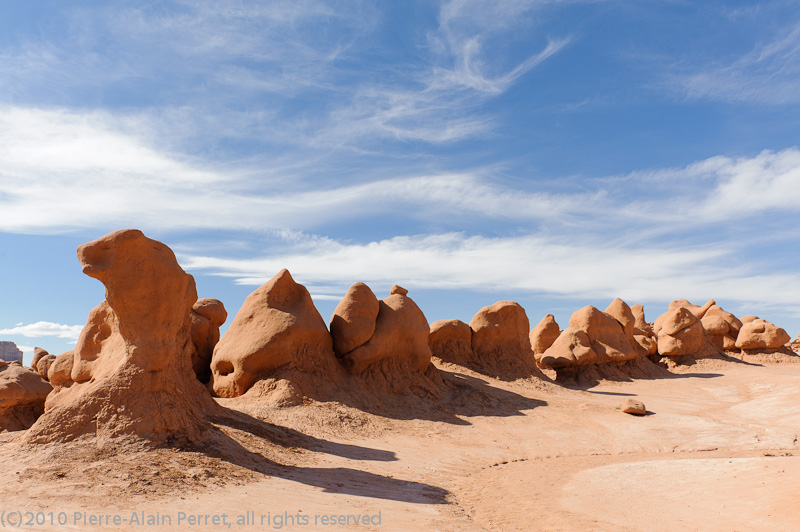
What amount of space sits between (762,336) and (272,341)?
Answer: 88.3ft

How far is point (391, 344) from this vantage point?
17.8 m

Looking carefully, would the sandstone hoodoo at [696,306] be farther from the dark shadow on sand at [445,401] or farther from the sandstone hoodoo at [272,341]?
the sandstone hoodoo at [272,341]

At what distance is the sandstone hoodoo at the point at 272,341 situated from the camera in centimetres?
1566

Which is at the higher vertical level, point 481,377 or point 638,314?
point 638,314

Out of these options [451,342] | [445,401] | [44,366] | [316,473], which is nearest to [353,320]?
[445,401]

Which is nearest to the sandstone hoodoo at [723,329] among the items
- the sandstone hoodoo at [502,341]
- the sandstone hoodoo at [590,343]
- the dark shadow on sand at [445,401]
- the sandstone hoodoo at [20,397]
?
the sandstone hoodoo at [590,343]

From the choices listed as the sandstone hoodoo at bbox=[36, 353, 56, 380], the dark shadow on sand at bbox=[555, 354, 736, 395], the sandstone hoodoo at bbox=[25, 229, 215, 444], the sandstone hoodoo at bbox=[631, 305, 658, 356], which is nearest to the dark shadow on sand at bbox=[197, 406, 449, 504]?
the sandstone hoodoo at bbox=[25, 229, 215, 444]

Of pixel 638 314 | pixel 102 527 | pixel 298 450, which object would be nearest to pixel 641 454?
pixel 298 450

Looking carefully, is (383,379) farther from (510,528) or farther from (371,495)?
(510,528)

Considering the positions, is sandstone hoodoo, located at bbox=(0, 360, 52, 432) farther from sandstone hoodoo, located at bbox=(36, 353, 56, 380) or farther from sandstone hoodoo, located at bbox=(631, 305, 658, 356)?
sandstone hoodoo, located at bbox=(631, 305, 658, 356)

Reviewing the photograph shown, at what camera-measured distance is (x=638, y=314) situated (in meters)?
37.6

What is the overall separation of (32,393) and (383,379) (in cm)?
888

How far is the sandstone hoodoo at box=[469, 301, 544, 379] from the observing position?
21.8 meters

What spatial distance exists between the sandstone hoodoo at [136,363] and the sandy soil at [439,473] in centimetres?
38
